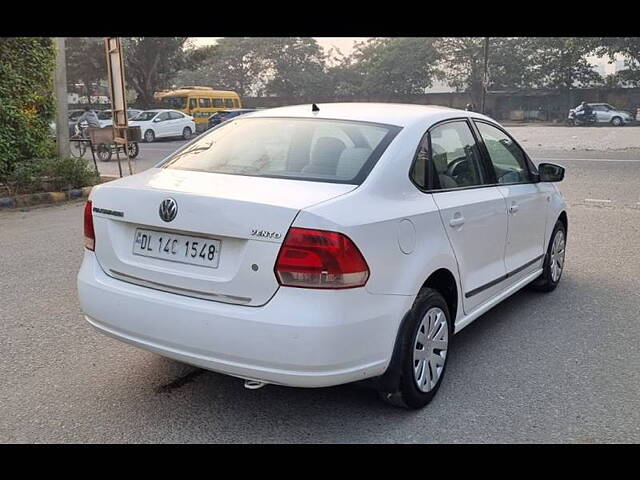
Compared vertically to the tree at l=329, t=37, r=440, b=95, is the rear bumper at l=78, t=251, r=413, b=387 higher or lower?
lower

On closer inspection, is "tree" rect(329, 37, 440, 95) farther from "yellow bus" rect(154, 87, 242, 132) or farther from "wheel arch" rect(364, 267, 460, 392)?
"wheel arch" rect(364, 267, 460, 392)

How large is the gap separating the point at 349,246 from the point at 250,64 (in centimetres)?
6173

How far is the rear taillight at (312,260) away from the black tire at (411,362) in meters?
0.57

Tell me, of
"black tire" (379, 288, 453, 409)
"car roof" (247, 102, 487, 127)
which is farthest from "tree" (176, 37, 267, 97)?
"black tire" (379, 288, 453, 409)

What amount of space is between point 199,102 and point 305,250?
1352 inches

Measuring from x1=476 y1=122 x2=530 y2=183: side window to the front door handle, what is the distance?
92 cm

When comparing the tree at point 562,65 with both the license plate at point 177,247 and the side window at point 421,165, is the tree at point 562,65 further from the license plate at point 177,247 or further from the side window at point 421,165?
the license plate at point 177,247

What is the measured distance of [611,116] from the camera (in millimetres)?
38844

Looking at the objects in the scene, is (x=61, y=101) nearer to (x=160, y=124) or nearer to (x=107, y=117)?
(x=160, y=124)

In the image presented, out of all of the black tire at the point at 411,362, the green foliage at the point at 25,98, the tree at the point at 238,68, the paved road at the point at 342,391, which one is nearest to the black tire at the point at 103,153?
the green foliage at the point at 25,98

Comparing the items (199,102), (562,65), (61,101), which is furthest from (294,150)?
(562,65)

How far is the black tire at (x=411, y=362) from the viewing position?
3193mm

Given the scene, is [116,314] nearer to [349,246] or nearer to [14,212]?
[349,246]

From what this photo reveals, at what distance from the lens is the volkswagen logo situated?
3.06 metres
